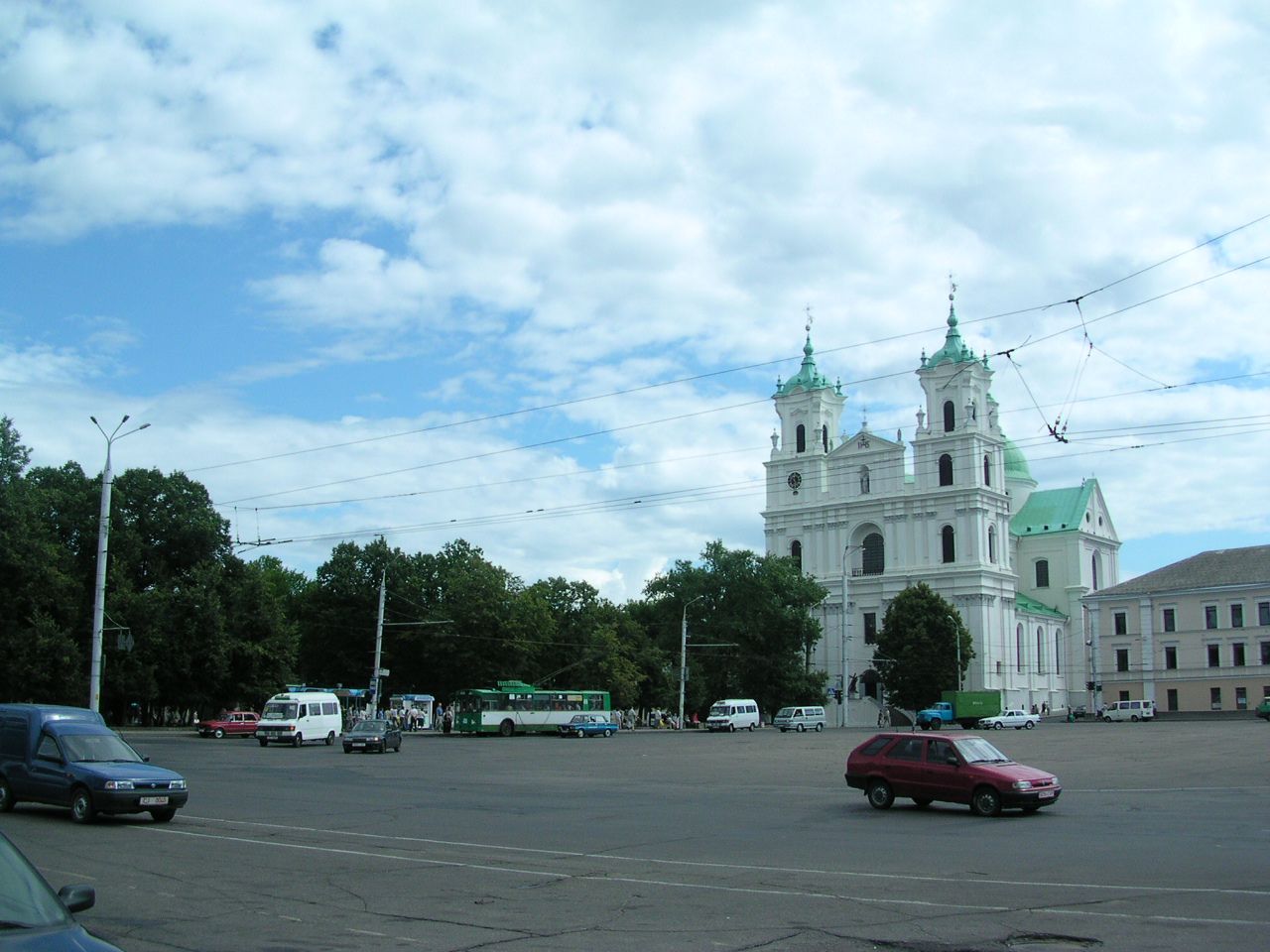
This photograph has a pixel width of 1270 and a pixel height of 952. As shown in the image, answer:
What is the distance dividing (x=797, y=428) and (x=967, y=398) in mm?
15962

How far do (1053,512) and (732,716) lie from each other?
177 ft

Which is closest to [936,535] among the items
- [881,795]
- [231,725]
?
[231,725]

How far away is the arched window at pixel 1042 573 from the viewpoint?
355 ft

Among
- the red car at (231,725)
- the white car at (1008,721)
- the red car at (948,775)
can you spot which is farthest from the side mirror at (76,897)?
the white car at (1008,721)

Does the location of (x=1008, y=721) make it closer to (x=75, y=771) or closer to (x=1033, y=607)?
(x=1033, y=607)

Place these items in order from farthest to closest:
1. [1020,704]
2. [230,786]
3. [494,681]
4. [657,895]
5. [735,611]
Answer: [1020,704]
[735,611]
[494,681]
[230,786]
[657,895]

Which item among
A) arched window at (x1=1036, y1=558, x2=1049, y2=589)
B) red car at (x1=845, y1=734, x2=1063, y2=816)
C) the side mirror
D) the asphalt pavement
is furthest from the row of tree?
the side mirror

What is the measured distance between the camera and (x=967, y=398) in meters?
94.7

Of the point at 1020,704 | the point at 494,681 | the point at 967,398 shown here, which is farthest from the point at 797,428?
the point at 494,681

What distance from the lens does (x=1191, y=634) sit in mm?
82875

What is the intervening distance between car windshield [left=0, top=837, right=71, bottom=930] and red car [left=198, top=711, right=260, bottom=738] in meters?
51.6

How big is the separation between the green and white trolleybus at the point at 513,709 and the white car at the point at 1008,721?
2639cm

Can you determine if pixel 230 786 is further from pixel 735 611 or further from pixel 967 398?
pixel 967 398

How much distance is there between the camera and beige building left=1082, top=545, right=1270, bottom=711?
262 feet
